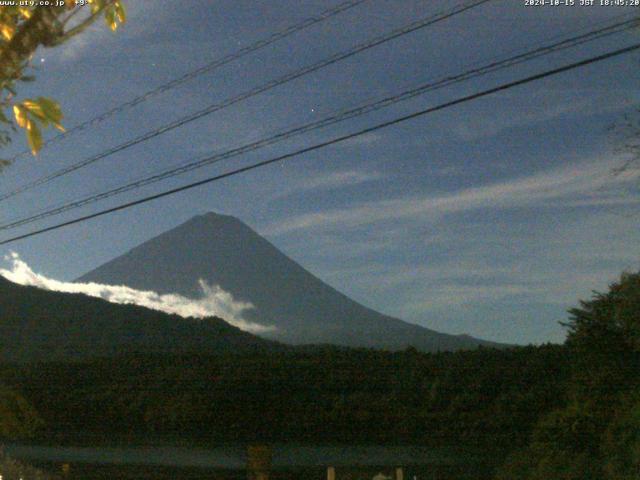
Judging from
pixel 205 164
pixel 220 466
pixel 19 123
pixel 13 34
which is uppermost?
pixel 205 164

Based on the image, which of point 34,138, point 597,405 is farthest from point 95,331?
point 34,138

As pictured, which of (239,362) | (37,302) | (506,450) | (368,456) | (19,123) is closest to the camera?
(19,123)

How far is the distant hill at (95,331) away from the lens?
1758cm

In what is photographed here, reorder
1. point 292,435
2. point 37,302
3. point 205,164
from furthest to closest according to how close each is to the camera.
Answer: point 37,302 → point 292,435 → point 205,164

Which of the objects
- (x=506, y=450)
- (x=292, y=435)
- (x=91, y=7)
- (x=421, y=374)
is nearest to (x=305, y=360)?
(x=292, y=435)

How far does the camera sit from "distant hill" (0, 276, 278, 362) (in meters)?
17.6

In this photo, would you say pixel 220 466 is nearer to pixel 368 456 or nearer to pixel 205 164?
pixel 368 456

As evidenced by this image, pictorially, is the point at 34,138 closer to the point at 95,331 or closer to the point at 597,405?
the point at 597,405

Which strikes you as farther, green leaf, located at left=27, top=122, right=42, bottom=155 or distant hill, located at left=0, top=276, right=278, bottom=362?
distant hill, located at left=0, top=276, right=278, bottom=362

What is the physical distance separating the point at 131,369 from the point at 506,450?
708 cm

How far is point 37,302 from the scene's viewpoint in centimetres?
2125

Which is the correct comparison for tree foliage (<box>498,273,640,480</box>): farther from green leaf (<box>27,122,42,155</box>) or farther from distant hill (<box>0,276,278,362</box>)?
green leaf (<box>27,122,42,155</box>)

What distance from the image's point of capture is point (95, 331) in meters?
19.2

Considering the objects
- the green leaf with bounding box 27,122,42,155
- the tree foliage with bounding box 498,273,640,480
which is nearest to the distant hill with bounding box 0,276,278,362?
the tree foliage with bounding box 498,273,640,480
